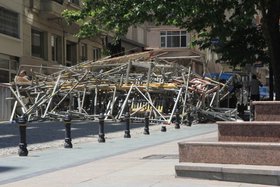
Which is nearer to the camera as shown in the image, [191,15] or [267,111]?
[267,111]

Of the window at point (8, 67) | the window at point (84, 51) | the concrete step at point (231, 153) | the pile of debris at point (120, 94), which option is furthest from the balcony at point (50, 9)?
the concrete step at point (231, 153)

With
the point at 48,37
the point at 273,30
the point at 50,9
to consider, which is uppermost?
the point at 50,9

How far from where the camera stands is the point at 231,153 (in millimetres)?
9258

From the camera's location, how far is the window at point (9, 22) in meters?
29.5

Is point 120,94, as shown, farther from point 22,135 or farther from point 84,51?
point 84,51

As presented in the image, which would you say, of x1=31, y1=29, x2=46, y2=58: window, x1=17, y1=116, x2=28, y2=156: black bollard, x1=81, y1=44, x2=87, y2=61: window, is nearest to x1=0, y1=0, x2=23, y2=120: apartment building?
x1=31, y1=29, x2=46, y2=58: window

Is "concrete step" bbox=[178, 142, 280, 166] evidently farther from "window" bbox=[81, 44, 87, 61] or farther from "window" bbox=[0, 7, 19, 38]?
"window" bbox=[81, 44, 87, 61]

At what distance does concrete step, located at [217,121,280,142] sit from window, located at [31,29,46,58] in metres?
25.1

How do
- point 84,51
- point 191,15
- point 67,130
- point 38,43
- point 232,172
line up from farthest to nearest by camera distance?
point 84,51
point 38,43
point 191,15
point 67,130
point 232,172

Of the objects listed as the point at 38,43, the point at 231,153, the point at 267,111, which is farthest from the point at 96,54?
the point at 231,153

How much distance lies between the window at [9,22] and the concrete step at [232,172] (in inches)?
857

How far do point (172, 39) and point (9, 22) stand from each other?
3301cm

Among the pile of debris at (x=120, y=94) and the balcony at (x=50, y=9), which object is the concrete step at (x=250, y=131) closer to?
the pile of debris at (x=120, y=94)

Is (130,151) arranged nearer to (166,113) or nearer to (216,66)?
(166,113)
